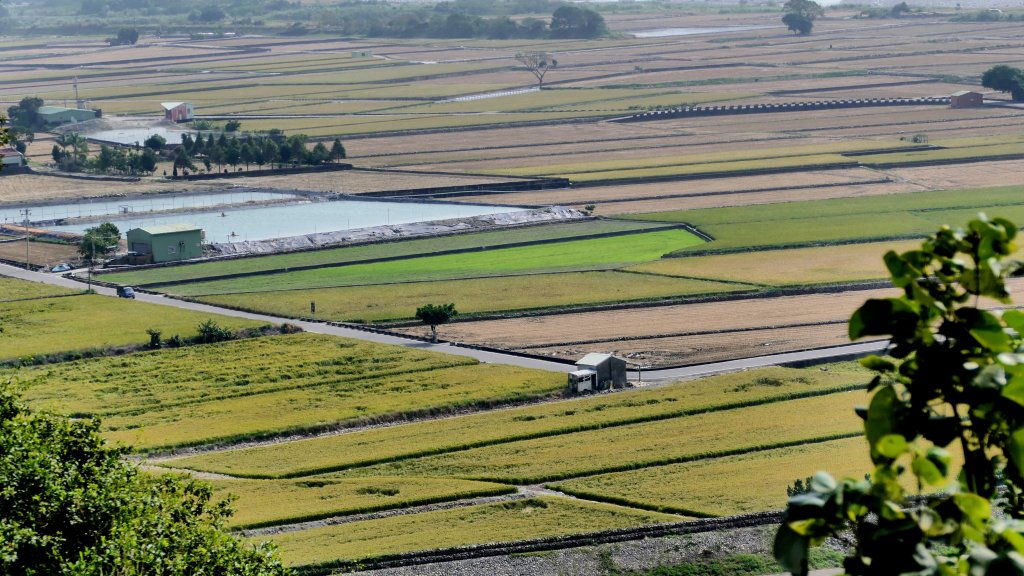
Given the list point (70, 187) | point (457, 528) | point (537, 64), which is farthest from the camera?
point (537, 64)

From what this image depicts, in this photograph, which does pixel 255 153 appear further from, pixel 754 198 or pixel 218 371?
pixel 218 371

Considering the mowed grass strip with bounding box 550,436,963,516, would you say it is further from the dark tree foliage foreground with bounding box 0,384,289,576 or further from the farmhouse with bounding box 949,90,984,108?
the farmhouse with bounding box 949,90,984,108

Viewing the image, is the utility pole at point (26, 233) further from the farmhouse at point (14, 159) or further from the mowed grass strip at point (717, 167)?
the mowed grass strip at point (717, 167)

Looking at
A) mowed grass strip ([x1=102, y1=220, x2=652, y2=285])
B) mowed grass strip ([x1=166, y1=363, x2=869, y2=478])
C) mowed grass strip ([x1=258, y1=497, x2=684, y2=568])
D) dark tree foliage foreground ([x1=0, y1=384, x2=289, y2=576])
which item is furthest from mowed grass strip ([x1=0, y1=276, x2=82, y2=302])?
dark tree foliage foreground ([x1=0, y1=384, x2=289, y2=576])

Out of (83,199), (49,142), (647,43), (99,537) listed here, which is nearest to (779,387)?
(99,537)

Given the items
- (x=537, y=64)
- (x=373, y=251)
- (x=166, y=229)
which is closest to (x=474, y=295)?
(x=373, y=251)

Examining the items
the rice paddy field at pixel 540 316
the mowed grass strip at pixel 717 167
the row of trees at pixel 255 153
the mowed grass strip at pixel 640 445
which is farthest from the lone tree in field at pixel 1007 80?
the mowed grass strip at pixel 640 445

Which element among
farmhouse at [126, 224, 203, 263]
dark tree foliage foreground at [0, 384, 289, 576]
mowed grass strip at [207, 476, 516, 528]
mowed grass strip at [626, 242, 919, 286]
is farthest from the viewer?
farmhouse at [126, 224, 203, 263]
